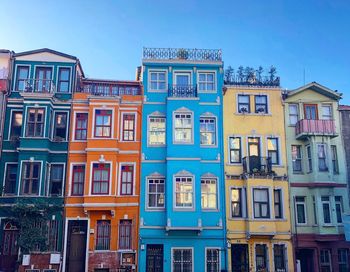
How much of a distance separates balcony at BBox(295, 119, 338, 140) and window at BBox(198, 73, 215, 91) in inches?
276

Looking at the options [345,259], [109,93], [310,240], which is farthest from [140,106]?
[345,259]

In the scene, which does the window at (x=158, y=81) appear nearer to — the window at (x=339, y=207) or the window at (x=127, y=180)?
the window at (x=127, y=180)

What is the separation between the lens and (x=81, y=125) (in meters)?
27.7

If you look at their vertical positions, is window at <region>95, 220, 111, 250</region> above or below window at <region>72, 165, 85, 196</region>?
below

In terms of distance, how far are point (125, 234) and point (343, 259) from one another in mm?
15246

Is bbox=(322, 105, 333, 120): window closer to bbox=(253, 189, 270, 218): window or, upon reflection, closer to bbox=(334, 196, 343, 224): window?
bbox=(334, 196, 343, 224): window

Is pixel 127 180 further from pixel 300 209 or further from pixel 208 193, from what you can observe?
pixel 300 209

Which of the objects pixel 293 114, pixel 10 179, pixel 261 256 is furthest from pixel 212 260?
pixel 10 179

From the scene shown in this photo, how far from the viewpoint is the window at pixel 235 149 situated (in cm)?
2788

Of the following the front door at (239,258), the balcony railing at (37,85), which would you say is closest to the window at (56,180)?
the balcony railing at (37,85)

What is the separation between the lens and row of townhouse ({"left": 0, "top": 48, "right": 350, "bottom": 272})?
25.6 metres

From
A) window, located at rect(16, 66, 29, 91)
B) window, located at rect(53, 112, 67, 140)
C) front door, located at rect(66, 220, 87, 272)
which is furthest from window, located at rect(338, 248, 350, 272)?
window, located at rect(16, 66, 29, 91)

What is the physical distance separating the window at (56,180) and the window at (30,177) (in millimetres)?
1054

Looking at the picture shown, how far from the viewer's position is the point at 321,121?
28.1 m
